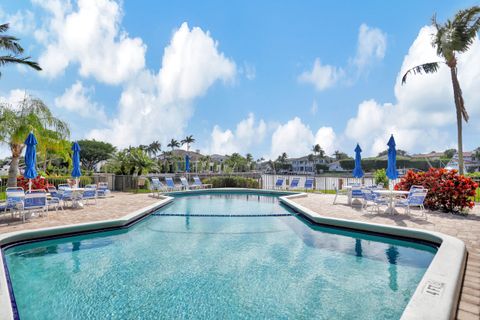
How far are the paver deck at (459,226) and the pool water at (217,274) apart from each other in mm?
738

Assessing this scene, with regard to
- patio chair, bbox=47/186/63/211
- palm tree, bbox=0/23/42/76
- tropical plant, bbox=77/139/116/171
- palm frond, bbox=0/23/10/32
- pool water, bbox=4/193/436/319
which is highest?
palm frond, bbox=0/23/10/32

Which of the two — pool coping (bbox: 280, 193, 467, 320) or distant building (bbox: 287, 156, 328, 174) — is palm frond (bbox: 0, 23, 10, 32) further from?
distant building (bbox: 287, 156, 328, 174)

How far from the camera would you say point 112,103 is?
1001 inches

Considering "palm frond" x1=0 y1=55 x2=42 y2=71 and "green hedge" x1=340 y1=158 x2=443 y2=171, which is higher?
"palm frond" x1=0 y1=55 x2=42 y2=71

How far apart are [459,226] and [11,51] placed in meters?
19.9

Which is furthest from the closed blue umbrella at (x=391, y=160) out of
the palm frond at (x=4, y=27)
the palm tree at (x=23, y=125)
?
the palm frond at (x=4, y=27)

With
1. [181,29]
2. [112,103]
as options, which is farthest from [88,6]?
[112,103]

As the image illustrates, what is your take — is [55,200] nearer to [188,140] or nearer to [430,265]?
[430,265]

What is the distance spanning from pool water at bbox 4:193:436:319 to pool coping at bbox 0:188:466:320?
0.74 ft

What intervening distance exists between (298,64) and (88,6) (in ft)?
36.5

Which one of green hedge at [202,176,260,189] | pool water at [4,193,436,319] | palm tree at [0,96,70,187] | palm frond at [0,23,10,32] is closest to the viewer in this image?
pool water at [4,193,436,319]

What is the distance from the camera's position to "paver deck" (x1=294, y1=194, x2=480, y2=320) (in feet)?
10.2

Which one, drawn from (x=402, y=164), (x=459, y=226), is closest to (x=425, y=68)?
(x=459, y=226)

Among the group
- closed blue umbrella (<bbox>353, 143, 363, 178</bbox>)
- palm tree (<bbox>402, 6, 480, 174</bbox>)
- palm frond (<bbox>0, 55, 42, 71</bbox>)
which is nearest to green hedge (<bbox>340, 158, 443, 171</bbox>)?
palm tree (<bbox>402, 6, 480, 174</bbox>)
